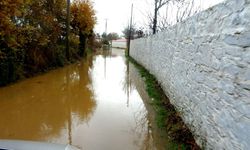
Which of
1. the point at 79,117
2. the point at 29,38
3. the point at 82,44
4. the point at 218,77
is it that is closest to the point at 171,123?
the point at 79,117

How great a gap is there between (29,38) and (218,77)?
38.2 ft

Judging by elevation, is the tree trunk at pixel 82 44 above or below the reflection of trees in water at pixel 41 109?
above

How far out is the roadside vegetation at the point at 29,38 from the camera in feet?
36.9

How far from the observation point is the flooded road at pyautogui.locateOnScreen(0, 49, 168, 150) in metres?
5.84

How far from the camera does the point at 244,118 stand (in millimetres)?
3383

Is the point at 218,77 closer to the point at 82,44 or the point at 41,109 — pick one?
the point at 41,109

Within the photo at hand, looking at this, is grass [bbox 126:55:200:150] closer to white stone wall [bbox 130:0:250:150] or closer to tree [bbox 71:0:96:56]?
white stone wall [bbox 130:0:250:150]

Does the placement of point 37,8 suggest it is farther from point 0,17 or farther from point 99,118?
point 99,118

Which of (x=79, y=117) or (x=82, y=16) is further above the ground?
(x=82, y=16)

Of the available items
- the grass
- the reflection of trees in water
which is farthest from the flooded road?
the grass

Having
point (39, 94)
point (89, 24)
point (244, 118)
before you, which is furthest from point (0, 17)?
point (89, 24)

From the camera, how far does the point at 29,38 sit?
46.4 feet

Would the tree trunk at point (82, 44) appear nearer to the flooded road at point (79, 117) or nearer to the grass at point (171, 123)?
the flooded road at point (79, 117)

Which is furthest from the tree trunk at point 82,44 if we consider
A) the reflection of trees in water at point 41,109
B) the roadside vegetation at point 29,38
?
the reflection of trees in water at point 41,109
